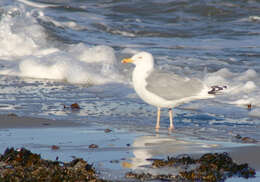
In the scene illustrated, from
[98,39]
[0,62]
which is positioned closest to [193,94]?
[0,62]

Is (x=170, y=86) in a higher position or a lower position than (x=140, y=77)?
lower

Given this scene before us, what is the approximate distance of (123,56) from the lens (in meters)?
12.5

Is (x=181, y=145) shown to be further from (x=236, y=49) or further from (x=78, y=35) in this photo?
(x=78, y=35)

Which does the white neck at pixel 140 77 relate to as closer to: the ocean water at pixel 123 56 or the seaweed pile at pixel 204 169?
the ocean water at pixel 123 56

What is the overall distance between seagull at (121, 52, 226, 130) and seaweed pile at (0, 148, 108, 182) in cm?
239

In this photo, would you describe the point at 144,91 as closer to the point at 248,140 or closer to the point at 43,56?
the point at 248,140

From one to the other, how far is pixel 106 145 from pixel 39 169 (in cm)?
131

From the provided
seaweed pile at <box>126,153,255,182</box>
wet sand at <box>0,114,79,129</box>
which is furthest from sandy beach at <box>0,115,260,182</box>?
seaweed pile at <box>126,153,255,182</box>

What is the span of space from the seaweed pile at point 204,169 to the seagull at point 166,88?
1905 millimetres

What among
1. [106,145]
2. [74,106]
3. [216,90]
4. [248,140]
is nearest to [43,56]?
[74,106]

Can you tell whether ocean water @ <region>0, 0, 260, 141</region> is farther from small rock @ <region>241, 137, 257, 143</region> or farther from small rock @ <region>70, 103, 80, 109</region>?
small rock @ <region>241, 137, 257, 143</region>

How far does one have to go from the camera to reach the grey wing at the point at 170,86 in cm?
646

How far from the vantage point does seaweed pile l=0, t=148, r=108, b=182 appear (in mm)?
3812

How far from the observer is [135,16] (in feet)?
64.3
